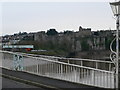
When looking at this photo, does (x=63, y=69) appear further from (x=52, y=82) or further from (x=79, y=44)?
(x=79, y=44)

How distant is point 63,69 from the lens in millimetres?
10141

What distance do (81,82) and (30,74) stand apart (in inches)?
102

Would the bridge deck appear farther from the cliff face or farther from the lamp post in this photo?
the cliff face

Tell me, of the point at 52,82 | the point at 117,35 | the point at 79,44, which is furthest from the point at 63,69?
the point at 79,44

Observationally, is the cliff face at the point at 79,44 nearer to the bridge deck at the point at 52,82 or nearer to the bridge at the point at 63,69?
the bridge at the point at 63,69

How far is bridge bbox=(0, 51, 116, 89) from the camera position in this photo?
8.44 metres

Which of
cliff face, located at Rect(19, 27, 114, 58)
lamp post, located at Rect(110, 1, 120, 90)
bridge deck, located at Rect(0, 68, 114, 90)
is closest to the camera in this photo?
lamp post, located at Rect(110, 1, 120, 90)

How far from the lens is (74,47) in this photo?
52281 mm

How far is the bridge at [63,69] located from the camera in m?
8.44

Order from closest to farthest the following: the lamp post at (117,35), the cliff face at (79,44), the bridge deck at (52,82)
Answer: the lamp post at (117,35) < the bridge deck at (52,82) < the cliff face at (79,44)

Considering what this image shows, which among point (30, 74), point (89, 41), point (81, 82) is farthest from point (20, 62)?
point (89, 41)

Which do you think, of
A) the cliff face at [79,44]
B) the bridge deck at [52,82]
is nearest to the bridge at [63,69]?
the bridge deck at [52,82]

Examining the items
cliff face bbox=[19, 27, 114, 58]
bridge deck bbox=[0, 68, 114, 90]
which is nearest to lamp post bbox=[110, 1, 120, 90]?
bridge deck bbox=[0, 68, 114, 90]

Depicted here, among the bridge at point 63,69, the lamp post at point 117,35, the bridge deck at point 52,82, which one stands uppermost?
the lamp post at point 117,35
